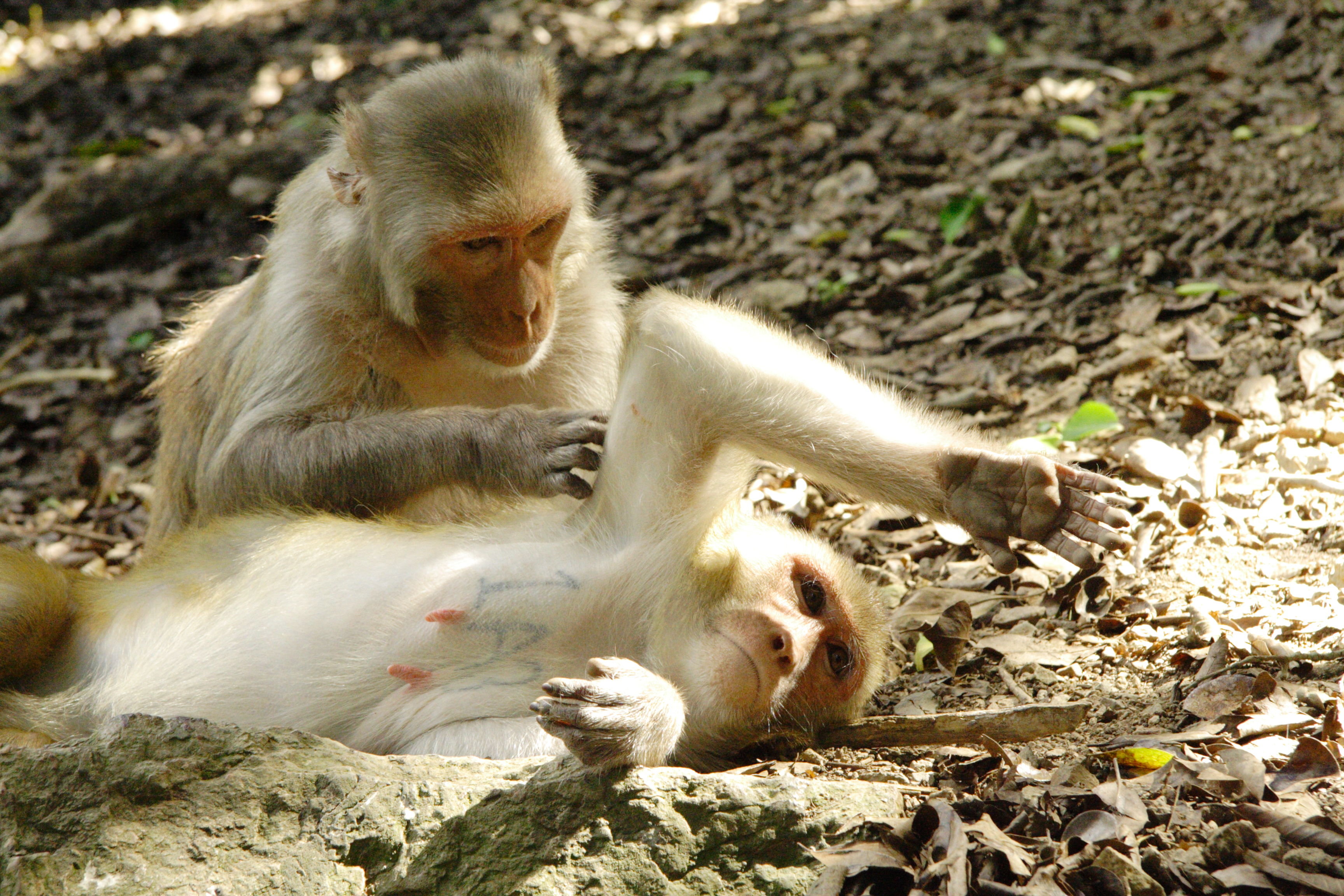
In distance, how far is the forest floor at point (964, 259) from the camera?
11.4ft

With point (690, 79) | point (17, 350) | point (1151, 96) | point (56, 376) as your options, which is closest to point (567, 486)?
point (56, 376)

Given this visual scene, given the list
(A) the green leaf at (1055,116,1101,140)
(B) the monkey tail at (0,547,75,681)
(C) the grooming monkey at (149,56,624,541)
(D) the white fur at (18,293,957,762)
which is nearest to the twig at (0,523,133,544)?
(C) the grooming monkey at (149,56,624,541)

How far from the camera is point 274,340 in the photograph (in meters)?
4.28

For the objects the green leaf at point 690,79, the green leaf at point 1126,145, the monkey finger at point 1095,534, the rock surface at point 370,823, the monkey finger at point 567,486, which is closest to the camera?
the rock surface at point 370,823

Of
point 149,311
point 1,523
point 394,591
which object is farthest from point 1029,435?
point 149,311

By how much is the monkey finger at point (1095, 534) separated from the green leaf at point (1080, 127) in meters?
4.50

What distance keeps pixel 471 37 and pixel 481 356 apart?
685cm

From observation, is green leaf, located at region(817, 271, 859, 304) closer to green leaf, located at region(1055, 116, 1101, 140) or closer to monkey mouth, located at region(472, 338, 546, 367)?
green leaf, located at region(1055, 116, 1101, 140)

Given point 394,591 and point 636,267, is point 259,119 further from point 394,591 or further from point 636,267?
point 394,591

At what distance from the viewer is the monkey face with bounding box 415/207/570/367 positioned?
13.5ft

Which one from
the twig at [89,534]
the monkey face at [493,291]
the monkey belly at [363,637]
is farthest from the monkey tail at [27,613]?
the twig at [89,534]

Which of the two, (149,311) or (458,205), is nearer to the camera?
(458,205)

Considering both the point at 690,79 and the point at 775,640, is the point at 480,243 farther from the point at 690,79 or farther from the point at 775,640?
the point at 690,79

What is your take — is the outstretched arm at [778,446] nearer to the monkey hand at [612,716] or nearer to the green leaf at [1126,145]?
the monkey hand at [612,716]
